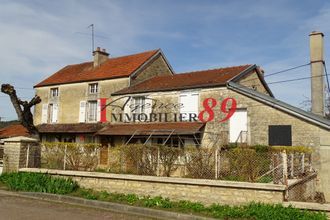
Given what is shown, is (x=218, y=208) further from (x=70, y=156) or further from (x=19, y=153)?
(x=19, y=153)

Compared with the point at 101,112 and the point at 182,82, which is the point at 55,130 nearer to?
the point at 101,112

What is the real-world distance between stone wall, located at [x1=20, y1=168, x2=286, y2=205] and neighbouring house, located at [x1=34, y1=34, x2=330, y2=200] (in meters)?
1.65

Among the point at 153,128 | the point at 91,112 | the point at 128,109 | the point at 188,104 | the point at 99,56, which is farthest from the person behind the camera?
the point at 99,56

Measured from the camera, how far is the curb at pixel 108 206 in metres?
9.10

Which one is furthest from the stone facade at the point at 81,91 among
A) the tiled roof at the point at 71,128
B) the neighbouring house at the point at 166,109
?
the tiled roof at the point at 71,128

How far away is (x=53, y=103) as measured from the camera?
3022 centimetres

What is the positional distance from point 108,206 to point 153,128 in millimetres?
12054

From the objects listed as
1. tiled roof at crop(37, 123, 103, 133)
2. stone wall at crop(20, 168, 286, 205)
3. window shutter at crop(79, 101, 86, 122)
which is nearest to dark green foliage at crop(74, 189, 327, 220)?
stone wall at crop(20, 168, 286, 205)

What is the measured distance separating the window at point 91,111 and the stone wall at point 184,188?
15.0m

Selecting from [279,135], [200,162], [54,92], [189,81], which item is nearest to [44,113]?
[54,92]

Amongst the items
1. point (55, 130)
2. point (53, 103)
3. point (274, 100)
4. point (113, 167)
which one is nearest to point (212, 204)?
point (113, 167)

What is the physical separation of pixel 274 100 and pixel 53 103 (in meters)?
18.9

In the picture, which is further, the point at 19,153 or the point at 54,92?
the point at 54,92

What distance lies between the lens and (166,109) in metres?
22.9
